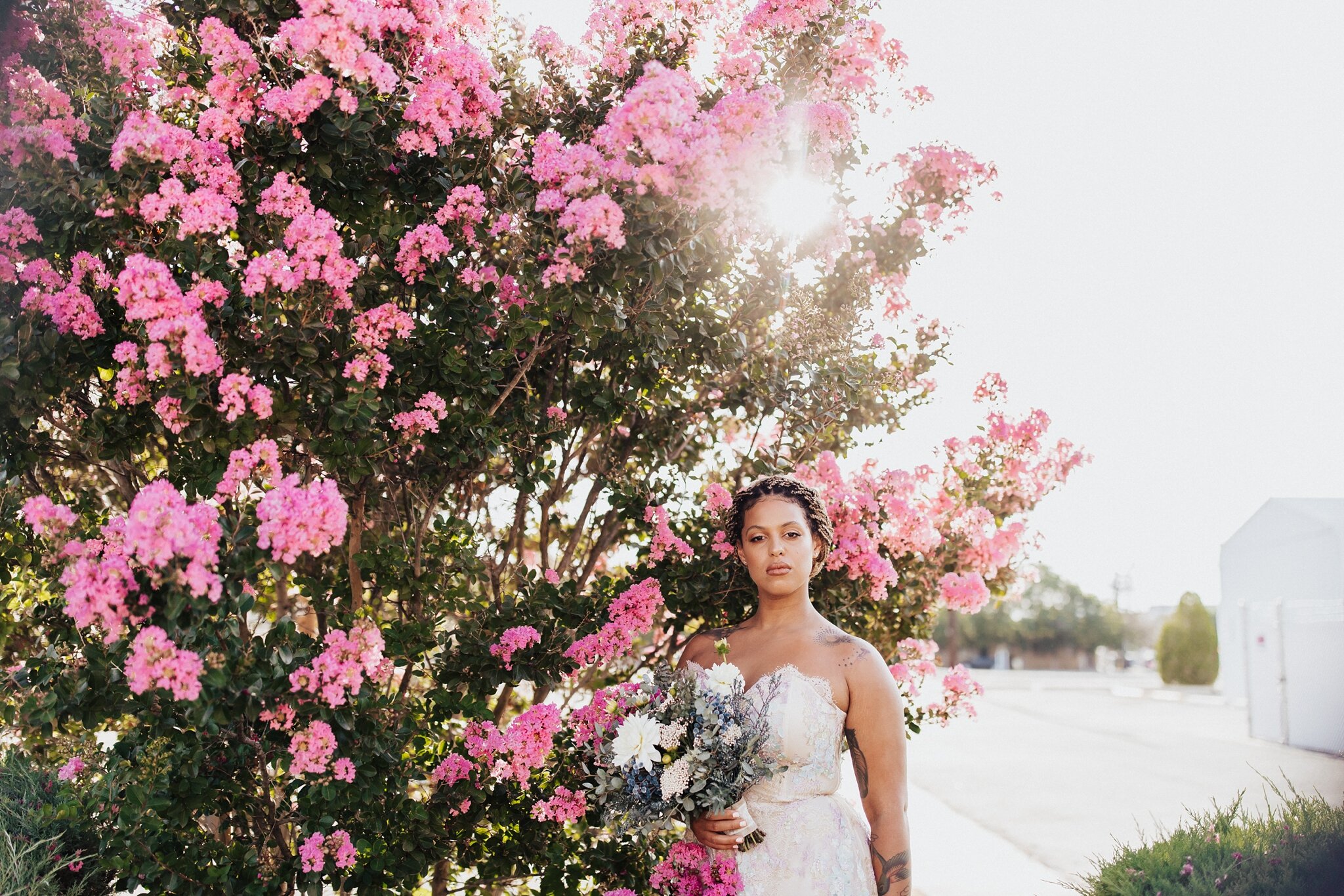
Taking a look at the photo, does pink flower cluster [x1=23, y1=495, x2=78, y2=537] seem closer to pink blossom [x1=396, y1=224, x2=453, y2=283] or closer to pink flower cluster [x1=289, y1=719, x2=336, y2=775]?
pink flower cluster [x1=289, y1=719, x2=336, y2=775]

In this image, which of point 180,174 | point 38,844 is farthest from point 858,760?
point 38,844

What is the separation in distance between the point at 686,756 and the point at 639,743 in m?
0.12

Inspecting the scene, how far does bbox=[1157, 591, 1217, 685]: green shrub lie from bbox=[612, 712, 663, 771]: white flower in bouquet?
2673 cm

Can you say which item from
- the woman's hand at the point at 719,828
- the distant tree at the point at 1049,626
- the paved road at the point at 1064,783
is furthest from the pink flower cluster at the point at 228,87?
the distant tree at the point at 1049,626

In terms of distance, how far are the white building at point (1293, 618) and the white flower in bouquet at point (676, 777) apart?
10.7 metres

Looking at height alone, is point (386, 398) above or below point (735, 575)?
above

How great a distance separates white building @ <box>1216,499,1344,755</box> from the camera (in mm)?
12477

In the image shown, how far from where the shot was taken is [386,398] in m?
2.64

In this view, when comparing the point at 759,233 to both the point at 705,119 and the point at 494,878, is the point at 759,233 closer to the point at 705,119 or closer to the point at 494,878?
the point at 705,119

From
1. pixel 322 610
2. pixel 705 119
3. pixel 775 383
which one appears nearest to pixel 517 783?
pixel 322 610

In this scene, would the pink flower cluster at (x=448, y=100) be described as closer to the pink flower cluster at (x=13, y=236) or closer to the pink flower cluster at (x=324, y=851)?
the pink flower cluster at (x=13, y=236)

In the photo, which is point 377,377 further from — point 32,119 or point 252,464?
point 32,119

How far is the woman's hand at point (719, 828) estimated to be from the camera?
2.38 metres

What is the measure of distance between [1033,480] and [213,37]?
10.9 feet
